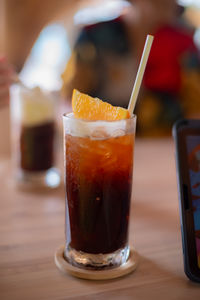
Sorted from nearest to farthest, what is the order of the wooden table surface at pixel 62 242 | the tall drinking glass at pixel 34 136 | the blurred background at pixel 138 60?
the wooden table surface at pixel 62 242
the tall drinking glass at pixel 34 136
the blurred background at pixel 138 60

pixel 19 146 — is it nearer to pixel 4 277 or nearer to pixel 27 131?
pixel 27 131

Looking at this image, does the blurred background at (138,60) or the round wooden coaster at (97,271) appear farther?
the blurred background at (138,60)

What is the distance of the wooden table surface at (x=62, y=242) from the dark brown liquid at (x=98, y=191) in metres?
0.07

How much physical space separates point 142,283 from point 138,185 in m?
0.55

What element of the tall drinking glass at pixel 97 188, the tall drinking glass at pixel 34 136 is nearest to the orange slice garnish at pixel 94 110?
the tall drinking glass at pixel 97 188

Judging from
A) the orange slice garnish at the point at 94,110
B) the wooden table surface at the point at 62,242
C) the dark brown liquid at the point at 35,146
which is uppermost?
the orange slice garnish at the point at 94,110

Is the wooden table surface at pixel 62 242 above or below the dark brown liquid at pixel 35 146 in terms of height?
below

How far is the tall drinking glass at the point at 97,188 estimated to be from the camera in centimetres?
74

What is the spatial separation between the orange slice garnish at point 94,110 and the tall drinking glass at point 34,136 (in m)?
0.51

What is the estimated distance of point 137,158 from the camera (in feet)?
5.05

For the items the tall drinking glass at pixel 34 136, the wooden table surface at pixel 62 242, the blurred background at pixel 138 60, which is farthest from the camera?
the blurred background at pixel 138 60

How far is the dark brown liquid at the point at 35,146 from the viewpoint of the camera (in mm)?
1271

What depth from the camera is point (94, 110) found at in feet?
2.41

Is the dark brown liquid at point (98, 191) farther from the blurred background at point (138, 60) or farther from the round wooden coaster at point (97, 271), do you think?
the blurred background at point (138, 60)
